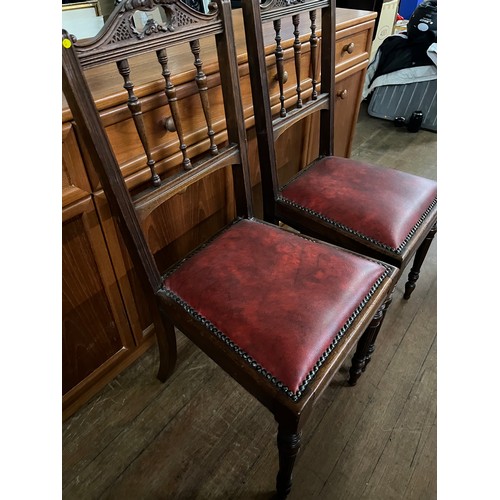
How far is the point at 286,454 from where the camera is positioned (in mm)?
757

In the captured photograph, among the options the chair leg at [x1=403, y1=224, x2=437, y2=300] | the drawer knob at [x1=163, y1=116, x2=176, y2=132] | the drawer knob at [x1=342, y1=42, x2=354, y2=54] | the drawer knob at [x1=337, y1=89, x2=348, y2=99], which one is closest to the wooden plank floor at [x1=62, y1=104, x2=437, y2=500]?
the chair leg at [x1=403, y1=224, x2=437, y2=300]

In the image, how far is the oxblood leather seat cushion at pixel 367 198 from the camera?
0.99m

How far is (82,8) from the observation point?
112 cm

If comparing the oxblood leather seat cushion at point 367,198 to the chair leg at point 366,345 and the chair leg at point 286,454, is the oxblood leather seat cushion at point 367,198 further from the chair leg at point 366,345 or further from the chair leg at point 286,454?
the chair leg at point 286,454

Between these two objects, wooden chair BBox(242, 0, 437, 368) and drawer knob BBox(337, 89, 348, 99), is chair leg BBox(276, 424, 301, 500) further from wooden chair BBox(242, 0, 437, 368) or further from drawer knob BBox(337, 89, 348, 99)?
drawer knob BBox(337, 89, 348, 99)

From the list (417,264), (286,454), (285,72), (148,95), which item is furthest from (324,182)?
(286,454)

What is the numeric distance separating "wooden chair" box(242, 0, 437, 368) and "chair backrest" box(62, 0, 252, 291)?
117mm

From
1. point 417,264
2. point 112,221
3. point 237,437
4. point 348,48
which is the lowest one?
point 237,437

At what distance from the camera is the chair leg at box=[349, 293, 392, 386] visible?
914 millimetres

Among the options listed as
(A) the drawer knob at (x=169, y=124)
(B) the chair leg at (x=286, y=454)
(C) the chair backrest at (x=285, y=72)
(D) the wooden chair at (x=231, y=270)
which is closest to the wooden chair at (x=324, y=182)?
(C) the chair backrest at (x=285, y=72)

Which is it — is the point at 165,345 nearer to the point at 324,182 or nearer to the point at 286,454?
the point at 286,454

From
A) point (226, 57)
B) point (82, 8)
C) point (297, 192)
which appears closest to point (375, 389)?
point (297, 192)

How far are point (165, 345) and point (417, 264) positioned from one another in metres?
0.90
